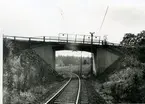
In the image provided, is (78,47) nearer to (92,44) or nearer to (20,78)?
(92,44)

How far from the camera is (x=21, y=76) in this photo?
24.0 m

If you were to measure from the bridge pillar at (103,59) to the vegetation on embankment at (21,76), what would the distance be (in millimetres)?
9279

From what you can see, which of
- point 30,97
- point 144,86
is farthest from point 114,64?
point 30,97

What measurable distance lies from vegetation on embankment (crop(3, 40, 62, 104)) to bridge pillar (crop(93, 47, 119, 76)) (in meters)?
9.28

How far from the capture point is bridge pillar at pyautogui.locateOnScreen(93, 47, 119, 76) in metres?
43.3

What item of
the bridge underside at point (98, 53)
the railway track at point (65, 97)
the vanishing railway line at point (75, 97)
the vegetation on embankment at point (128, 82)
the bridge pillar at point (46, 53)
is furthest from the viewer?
the bridge underside at point (98, 53)

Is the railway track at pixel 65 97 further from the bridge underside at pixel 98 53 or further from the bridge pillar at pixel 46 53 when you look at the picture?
the bridge underside at pixel 98 53

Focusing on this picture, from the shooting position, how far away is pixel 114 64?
42.9m

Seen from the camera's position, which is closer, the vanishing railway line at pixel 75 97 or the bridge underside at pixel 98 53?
the vanishing railway line at pixel 75 97

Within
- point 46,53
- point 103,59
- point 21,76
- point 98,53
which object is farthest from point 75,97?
point 98,53

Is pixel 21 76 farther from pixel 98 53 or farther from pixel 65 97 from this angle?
pixel 98 53

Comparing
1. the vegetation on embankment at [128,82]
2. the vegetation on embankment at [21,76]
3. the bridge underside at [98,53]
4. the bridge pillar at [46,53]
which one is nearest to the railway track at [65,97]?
the vegetation on embankment at [21,76]

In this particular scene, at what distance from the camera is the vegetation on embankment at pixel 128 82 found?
23906 millimetres

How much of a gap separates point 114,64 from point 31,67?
17934mm
